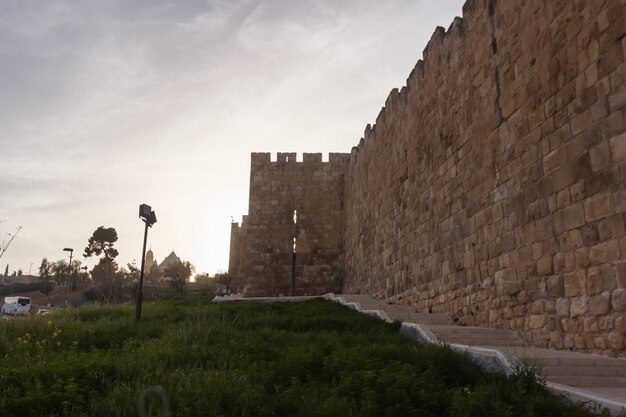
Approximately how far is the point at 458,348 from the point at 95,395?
4.05 meters

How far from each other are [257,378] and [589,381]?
329 centimetres

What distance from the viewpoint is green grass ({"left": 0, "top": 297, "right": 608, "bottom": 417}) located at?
4.31m

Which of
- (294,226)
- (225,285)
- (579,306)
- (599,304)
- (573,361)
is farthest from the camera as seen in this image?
(225,285)

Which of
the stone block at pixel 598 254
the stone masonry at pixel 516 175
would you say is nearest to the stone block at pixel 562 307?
the stone masonry at pixel 516 175

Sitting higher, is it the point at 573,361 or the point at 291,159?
the point at 291,159

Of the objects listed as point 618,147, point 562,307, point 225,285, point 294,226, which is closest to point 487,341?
point 562,307

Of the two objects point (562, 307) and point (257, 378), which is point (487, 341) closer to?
point (562, 307)

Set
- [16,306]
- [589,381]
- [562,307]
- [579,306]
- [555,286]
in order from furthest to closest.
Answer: [16,306] < [555,286] < [562,307] < [579,306] < [589,381]

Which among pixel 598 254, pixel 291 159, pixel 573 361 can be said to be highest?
pixel 291 159

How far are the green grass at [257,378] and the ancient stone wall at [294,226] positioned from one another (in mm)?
15251

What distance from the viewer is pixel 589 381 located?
527 cm

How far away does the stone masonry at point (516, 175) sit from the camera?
6.03 m

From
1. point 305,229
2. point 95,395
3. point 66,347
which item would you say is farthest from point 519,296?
point 305,229

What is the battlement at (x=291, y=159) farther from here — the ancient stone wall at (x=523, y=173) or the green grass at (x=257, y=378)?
the green grass at (x=257, y=378)
